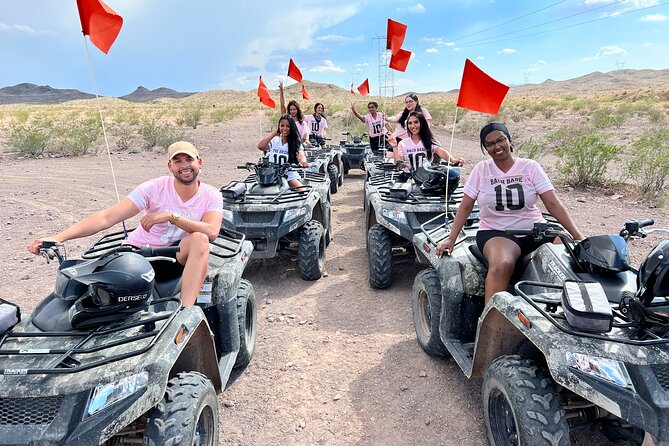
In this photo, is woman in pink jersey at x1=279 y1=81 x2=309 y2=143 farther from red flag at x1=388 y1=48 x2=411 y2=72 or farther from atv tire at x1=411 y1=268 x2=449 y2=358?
atv tire at x1=411 y1=268 x2=449 y2=358

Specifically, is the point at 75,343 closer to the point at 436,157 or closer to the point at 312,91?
the point at 436,157

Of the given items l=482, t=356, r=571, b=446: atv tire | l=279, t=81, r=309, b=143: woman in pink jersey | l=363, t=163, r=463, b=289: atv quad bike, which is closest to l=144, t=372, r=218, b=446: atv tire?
l=482, t=356, r=571, b=446: atv tire

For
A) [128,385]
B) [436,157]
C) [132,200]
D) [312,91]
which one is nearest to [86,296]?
[128,385]

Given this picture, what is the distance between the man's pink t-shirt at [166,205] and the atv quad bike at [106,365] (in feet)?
1.85

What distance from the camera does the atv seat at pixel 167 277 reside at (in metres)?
2.98

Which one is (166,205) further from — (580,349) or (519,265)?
(580,349)

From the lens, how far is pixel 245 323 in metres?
3.78

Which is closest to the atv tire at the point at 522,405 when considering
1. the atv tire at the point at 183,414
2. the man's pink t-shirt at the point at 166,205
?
the atv tire at the point at 183,414

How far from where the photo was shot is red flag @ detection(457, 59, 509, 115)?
4035mm

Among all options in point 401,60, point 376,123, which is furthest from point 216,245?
point 376,123

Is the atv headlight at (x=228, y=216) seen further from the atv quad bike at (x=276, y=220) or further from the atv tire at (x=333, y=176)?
the atv tire at (x=333, y=176)

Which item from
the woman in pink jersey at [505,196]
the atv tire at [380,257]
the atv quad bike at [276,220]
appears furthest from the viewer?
the atv quad bike at [276,220]

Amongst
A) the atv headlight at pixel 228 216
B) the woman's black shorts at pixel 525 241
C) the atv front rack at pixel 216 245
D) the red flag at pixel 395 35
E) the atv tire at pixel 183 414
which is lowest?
the atv tire at pixel 183 414

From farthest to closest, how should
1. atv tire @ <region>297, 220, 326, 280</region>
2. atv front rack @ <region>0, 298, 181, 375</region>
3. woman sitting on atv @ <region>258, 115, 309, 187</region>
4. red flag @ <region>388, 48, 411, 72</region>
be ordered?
red flag @ <region>388, 48, 411, 72</region>
woman sitting on atv @ <region>258, 115, 309, 187</region>
atv tire @ <region>297, 220, 326, 280</region>
atv front rack @ <region>0, 298, 181, 375</region>
